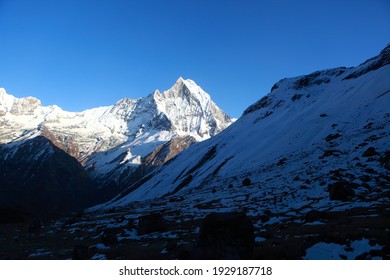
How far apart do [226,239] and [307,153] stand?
182ft

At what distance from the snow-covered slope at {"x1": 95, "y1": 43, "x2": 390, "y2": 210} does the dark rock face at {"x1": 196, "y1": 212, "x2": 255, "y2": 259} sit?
18.3m

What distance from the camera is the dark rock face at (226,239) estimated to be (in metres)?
14.5

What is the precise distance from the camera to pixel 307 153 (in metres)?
66.1

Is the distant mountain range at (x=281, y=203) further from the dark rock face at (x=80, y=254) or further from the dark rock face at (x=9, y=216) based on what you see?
the dark rock face at (x=9, y=216)

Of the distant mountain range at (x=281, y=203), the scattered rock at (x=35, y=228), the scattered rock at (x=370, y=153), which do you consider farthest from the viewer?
the scattered rock at (x=370, y=153)

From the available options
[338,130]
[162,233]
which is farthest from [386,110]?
[162,233]

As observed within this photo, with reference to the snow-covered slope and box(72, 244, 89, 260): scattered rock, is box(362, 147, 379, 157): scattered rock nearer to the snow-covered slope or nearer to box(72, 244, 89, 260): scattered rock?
the snow-covered slope

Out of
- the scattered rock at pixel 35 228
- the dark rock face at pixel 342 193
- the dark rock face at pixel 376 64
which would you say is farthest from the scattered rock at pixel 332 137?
the dark rock face at pixel 376 64

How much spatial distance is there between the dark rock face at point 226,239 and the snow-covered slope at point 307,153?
1833cm

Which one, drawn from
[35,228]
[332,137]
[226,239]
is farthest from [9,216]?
[332,137]

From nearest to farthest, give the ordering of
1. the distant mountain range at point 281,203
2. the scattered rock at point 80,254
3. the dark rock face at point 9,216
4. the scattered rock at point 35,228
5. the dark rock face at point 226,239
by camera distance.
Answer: the dark rock face at point 226,239, the distant mountain range at point 281,203, the scattered rock at point 80,254, the scattered rock at point 35,228, the dark rock face at point 9,216

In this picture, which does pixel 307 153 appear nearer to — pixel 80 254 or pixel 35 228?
pixel 35 228

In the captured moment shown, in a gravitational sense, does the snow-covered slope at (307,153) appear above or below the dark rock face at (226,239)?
above
